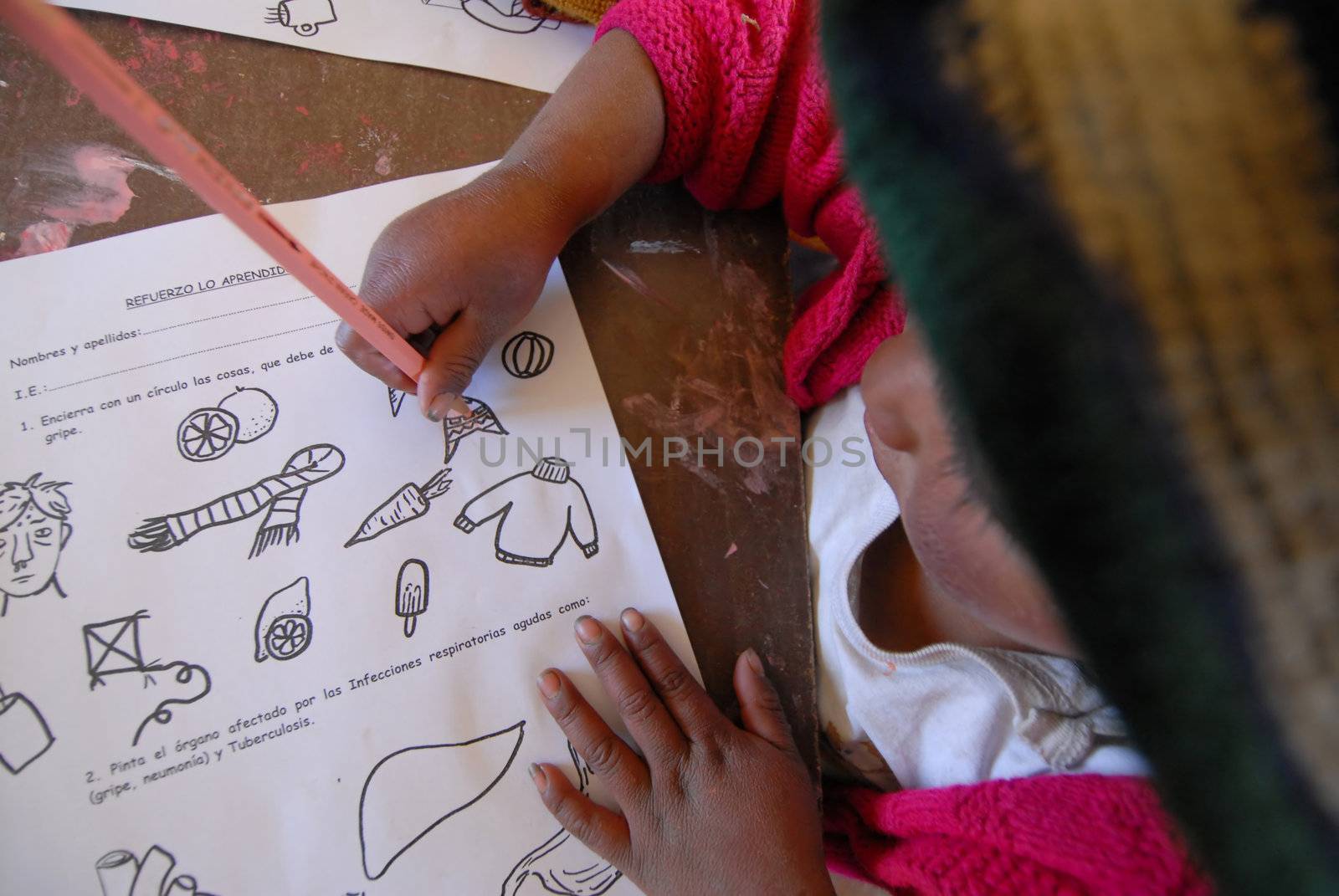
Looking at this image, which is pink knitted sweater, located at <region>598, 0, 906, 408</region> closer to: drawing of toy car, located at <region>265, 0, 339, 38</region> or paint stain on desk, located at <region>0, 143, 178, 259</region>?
drawing of toy car, located at <region>265, 0, 339, 38</region>

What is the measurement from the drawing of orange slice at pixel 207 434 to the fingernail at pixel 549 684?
0.20m

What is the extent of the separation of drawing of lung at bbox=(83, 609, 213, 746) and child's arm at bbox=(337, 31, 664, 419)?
0.53 ft

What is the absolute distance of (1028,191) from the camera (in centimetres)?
13

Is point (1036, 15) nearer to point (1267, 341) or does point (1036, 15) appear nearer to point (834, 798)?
point (1267, 341)

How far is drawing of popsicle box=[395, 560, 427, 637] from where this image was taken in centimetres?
35

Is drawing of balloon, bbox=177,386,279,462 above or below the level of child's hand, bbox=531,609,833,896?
above

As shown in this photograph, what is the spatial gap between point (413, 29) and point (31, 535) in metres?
0.35

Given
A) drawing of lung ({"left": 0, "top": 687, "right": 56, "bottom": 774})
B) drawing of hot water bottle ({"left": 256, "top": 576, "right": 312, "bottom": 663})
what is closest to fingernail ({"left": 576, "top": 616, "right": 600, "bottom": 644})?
drawing of hot water bottle ({"left": 256, "top": 576, "right": 312, "bottom": 663})

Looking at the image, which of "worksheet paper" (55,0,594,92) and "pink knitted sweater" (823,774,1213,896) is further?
"worksheet paper" (55,0,594,92)

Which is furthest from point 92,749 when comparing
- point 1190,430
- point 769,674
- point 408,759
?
point 1190,430

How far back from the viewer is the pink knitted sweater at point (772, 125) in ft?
1.29

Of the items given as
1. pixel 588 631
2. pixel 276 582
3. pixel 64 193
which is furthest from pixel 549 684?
pixel 64 193

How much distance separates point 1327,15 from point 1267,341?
0.06m

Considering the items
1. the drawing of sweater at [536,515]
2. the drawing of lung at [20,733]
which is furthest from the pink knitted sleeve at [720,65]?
the drawing of lung at [20,733]
